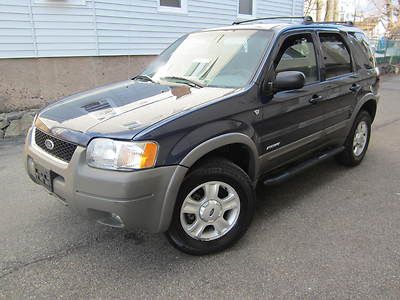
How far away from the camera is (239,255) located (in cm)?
310

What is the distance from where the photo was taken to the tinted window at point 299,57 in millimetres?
3623

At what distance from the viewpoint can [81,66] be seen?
8.78m

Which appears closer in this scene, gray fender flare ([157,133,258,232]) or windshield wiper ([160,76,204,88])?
gray fender flare ([157,133,258,232])

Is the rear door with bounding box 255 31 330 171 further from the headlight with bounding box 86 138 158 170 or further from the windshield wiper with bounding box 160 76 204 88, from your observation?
the headlight with bounding box 86 138 158 170

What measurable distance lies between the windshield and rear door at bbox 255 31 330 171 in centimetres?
20

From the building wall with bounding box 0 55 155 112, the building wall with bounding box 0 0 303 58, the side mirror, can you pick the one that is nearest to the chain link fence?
the building wall with bounding box 0 0 303 58

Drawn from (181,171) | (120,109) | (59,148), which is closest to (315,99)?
(181,171)

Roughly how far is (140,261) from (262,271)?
94 cm

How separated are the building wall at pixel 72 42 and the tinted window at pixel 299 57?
6.09 meters

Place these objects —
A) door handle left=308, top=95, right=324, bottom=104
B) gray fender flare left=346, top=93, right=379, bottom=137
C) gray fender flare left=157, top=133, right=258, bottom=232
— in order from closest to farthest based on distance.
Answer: gray fender flare left=157, top=133, right=258, bottom=232, door handle left=308, top=95, right=324, bottom=104, gray fender flare left=346, top=93, right=379, bottom=137

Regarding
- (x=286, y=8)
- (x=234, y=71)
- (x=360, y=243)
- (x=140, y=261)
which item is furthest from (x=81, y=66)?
(x=286, y=8)

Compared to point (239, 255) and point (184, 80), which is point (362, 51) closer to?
point (184, 80)

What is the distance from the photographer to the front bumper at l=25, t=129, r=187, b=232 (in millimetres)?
2525

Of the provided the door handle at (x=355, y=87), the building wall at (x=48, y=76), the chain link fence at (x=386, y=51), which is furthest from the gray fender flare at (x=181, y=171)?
the chain link fence at (x=386, y=51)
